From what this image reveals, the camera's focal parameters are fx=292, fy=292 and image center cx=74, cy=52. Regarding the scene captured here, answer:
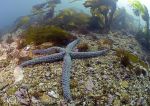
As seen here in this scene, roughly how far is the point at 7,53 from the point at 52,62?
2.30m

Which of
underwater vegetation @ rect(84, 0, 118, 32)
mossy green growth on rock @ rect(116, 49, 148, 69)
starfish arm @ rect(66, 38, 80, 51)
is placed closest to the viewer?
starfish arm @ rect(66, 38, 80, 51)

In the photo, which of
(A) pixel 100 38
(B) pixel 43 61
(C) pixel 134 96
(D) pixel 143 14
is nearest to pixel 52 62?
(B) pixel 43 61

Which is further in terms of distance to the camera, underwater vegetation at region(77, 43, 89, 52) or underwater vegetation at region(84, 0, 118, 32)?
underwater vegetation at region(84, 0, 118, 32)

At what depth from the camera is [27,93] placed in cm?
651

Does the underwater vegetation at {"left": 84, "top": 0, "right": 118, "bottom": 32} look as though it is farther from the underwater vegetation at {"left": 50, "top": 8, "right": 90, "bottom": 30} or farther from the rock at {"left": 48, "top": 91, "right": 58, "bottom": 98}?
the rock at {"left": 48, "top": 91, "right": 58, "bottom": 98}

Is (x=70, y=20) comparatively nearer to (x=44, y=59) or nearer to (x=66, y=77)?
(x=44, y=59)

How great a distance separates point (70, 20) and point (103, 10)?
1.58 m

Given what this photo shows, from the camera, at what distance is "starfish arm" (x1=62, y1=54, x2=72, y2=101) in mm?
6371

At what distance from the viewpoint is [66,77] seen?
266 inches

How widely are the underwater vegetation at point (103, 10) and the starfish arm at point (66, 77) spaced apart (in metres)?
4.18

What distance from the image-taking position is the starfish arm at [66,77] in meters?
6.37

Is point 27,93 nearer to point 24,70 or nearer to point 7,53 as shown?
point 24,70

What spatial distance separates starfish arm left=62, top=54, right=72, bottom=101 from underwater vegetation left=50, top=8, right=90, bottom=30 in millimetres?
3902

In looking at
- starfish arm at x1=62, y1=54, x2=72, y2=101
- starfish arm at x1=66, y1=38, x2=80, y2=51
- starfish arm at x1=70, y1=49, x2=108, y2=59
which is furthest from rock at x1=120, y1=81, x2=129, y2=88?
starfish arm at x1=66, y1=38, x2=80, y2=51
